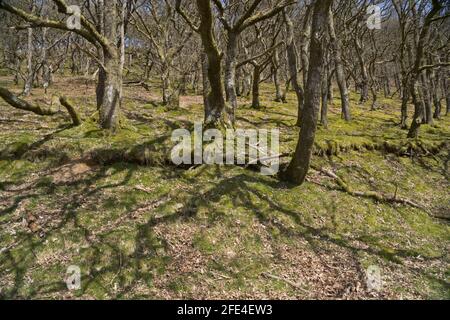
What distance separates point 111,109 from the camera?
8930 mm

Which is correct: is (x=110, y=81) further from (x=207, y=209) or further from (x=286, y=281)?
(x=286, y=281)

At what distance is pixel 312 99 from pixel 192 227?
368cm

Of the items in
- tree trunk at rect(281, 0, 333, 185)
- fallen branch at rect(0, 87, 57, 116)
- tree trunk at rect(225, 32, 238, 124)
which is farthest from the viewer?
tree trunk at rect(225, 32, 238, 124)

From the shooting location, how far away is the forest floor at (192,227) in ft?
17.1

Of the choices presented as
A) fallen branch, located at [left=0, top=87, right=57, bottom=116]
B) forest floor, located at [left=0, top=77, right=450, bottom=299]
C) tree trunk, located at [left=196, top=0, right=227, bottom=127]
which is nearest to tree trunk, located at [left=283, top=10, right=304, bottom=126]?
forest floor, located at [left=0, top=77, right=450, bottom=299]

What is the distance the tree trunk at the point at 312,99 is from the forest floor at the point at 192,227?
0.51 metres

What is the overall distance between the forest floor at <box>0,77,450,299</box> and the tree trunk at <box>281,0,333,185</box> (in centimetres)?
51

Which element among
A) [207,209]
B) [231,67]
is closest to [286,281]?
[207,209]

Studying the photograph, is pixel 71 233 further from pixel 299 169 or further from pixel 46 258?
pixel 299 169

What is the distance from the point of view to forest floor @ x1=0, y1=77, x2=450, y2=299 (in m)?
5.21

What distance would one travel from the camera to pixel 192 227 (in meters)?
6.34

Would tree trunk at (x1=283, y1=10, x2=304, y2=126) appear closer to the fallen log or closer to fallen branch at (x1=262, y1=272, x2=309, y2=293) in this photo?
the fallen log

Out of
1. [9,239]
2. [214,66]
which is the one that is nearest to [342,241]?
[214,66]
